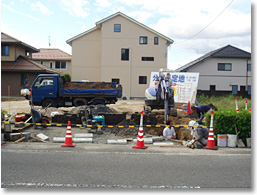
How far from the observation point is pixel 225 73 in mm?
32656

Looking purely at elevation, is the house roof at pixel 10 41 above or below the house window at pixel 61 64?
above

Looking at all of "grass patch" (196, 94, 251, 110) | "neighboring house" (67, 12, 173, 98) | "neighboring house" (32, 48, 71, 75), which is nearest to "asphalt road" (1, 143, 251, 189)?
"grass patch" (196, 94, 251, 110)

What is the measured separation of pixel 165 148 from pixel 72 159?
3.07 meters

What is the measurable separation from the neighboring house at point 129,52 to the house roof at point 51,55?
9239mm

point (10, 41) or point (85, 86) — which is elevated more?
point (10, 41)

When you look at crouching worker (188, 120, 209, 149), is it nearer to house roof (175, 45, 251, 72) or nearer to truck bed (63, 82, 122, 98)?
truck bed (63, 82, 122, 98)

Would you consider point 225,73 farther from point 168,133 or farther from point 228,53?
point 168,133

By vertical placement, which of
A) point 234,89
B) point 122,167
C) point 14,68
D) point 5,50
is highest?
point 5,50

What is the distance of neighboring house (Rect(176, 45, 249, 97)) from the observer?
107 feet

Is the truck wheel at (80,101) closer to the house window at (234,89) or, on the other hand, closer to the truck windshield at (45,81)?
the truck windshield at (45,81)

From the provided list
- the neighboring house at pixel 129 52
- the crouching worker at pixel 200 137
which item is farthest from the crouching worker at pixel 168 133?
the neighboring house at pixel 129 52

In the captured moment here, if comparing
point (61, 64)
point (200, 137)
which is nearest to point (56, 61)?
point (61, 64)

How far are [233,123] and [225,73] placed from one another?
24688mm

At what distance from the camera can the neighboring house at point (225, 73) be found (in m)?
32.5
